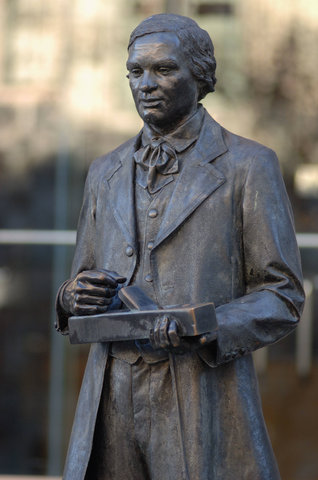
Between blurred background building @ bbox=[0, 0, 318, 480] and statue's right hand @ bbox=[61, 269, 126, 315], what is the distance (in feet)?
21.9

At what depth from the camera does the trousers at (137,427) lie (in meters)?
3.91

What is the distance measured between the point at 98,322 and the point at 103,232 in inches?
17.2

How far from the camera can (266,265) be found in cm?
397

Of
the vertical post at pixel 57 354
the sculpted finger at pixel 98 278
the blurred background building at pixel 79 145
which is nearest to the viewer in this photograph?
the sculpted finger at pixel 98 278

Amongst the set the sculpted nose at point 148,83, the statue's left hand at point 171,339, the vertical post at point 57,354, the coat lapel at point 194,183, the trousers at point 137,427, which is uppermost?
the sculpted nose at point 148,83

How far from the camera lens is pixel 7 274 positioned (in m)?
10.9

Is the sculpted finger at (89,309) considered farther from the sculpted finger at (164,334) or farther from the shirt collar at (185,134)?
the shirt collar at (185,134)

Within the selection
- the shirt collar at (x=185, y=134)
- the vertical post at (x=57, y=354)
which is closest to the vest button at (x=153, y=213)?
the shirt collar at (x=185, y=134)

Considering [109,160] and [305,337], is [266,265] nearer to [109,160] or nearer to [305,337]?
[109,160]

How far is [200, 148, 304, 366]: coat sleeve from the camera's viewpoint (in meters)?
3.89

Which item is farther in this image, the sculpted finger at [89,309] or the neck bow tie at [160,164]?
the neck bow tie at [160,164]

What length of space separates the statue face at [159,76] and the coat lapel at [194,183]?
18 centimetres

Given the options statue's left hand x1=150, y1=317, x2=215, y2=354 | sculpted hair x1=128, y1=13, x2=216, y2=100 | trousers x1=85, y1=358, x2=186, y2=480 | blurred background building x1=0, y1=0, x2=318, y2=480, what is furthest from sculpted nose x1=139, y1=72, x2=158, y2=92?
blurred background building x1=0, y1=0, x2=318, y2=480

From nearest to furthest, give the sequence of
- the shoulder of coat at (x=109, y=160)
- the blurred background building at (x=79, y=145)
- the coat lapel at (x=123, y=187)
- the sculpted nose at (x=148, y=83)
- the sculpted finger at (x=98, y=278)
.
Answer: the sculpted finger at (x=98, y=278), the sculpted nose at (x=148, y=83), the coat lapel at (x=123, y=187), the shoulder of coat at (x=109, y=160), the blurred background building at (x=79, y=145)
